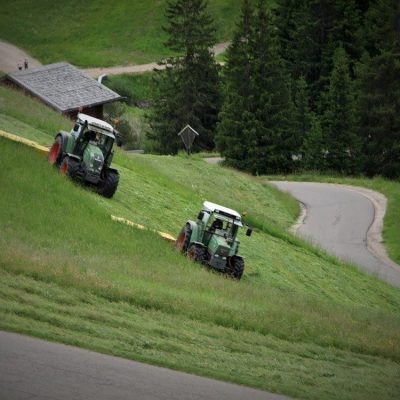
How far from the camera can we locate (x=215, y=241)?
24.0m

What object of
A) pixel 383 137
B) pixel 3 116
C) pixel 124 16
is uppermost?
pixel 124 16

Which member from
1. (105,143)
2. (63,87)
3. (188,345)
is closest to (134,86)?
(63,87)

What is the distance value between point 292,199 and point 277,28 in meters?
43.7

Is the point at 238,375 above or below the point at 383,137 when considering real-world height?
below

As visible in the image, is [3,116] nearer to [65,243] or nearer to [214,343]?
[65,243]

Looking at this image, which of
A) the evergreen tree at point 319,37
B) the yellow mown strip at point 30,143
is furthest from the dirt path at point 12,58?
the yellow mown strip at point 30,143

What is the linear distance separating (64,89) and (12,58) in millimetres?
33369

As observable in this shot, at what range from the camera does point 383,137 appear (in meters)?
68.3

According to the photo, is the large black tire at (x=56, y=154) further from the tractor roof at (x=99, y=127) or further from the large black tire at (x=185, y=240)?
the large black tire at (x=185, y=240)

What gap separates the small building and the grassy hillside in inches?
1352

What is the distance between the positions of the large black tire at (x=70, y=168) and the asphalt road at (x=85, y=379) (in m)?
14.3

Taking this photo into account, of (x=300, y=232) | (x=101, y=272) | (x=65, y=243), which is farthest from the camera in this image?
(x=300, y=232)

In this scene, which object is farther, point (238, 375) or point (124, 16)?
point (124, 16)

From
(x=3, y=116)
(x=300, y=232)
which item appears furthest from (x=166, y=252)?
(x=300, y=232)
